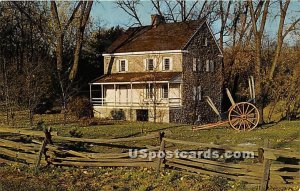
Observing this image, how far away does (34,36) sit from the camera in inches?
2185

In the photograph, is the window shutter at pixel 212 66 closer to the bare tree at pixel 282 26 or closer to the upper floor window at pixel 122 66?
the upper floor window at pixel 122 66

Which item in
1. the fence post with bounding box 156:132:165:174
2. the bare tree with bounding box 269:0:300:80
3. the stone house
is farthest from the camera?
the stone house

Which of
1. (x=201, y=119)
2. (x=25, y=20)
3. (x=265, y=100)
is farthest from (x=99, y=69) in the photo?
(x=265, y=100)

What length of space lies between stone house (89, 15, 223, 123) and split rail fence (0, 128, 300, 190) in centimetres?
2497

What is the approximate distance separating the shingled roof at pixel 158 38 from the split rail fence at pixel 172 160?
30.7 metres

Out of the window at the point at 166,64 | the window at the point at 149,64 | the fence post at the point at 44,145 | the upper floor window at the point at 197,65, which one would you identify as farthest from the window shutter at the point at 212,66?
the fence post at the point at 44,145

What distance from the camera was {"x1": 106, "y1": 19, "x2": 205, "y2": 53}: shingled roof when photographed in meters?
43.3

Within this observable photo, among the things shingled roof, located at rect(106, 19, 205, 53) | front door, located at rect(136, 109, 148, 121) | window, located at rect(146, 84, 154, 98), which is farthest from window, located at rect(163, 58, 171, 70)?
front door, located at rect(136, 109, 148, 121)

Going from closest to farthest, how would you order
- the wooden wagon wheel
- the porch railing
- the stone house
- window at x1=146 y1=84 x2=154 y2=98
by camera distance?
the wooden wagon wheel → the porch railing → the stone house → window at x1=146 y1=84 x2=154 y2=98

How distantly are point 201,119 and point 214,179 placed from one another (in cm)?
3427

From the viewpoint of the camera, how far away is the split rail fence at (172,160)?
9102 millimetres

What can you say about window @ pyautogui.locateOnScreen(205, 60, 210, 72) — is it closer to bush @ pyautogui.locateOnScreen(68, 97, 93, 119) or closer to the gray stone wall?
the gray stone wall

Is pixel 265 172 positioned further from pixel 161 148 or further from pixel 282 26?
pixel 282 26

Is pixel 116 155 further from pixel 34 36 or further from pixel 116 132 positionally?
pixel 34 36
